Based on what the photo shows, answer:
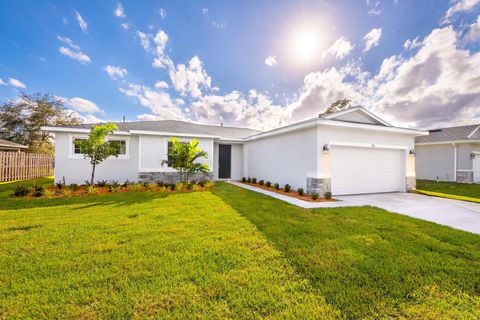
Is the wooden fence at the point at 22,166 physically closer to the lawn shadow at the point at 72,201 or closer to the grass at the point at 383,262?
the lawn shadow at the point at 72,201

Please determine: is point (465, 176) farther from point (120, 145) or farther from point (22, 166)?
point (22, 166)

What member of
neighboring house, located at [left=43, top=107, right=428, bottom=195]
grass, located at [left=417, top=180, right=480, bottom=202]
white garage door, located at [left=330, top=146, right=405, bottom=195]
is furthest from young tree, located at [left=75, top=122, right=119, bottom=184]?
grass, located at [left=417, top=180, right=480, bottom=202]

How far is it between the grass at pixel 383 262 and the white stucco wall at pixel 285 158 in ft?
12.1

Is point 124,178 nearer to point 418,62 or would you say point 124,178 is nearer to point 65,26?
point 65,26

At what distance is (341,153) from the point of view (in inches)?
352

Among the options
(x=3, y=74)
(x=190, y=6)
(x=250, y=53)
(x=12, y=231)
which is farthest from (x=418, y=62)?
(x=3, y=74)

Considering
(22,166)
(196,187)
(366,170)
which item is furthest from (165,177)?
(22,166)

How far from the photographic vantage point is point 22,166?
1380 centimetres

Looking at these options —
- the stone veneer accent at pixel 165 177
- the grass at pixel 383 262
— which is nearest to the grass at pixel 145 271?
the grass at pixel 383 262

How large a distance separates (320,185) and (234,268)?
6409 millimetres

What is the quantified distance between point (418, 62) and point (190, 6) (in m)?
13.3

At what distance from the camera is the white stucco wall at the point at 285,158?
8692mm

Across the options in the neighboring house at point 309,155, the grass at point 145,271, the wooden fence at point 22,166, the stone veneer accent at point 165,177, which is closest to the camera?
the grass at point 145,271

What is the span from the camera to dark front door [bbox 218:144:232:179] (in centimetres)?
1433
